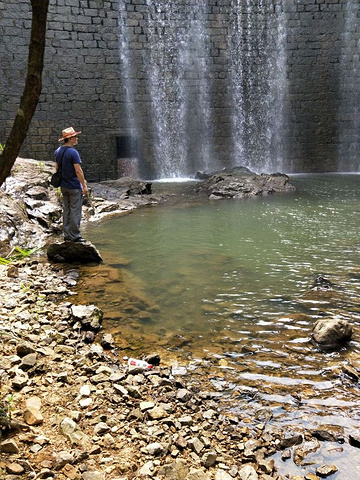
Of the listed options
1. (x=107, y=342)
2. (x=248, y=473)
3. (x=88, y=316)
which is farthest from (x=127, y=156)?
(x=248, y=473)

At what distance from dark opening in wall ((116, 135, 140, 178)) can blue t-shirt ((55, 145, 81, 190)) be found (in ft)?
32.9

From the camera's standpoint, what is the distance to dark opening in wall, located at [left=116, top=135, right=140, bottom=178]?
1540cm

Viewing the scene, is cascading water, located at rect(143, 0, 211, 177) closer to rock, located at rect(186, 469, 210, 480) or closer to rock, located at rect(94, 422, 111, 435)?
rock, located at rect(94, 422, 111, 435)

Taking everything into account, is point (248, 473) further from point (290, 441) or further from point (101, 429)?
point (101, 429)

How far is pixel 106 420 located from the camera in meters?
2.17

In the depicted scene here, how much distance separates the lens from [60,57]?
13.9 meters

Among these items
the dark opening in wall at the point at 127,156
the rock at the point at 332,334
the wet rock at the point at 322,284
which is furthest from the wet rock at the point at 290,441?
the dark opening in wall at the point at 127,156

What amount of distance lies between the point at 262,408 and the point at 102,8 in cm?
1513

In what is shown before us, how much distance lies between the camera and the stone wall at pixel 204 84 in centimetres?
1406

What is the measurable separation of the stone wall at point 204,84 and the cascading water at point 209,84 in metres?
0.04

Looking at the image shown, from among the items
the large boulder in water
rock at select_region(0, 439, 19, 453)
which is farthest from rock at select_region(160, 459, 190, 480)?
the large boulder in water

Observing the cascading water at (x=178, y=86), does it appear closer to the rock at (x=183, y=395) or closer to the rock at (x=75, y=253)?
the rock at (x=75, y=253)

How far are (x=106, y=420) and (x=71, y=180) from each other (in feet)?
12.8

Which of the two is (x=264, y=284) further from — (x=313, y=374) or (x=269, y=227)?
(x=269, y=227)
